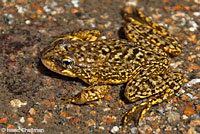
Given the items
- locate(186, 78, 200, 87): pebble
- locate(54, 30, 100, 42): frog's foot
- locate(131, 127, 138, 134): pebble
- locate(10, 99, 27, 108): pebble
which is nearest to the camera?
locate(131, 127, 138, 134): pebble

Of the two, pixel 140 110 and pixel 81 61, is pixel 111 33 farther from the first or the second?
pixel 140 110

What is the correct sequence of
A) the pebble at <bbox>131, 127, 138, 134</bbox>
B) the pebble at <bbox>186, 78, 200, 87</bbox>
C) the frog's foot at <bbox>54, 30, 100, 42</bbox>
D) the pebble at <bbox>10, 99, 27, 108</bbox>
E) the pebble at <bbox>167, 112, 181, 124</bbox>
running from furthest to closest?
the frog's foot at <bbox>54, 30, 100, 42</bbox>, the pebble at <bbox>186, 78, 200, 87</bbox>, the pebble at <bbox>10, 99, 27, 108</bbox>, the pebble at <bbox>167, 112, 181, 124</bbox>, the pebble at <bbox>131, 127, 138, 134</bbox>

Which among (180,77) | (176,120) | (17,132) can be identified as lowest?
(17,132)

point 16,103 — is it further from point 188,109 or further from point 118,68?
point 188,109

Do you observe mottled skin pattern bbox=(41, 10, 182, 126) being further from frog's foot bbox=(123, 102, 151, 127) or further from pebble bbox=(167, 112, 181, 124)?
pebble bbox=(167, 112, 181, 124)

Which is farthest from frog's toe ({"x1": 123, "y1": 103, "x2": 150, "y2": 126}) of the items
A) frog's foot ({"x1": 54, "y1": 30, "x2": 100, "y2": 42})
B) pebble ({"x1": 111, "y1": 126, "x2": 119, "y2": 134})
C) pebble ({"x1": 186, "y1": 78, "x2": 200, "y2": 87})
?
frog's foot ({"x1": 54, "y1": 30, "x2": 100, "y2": 42})

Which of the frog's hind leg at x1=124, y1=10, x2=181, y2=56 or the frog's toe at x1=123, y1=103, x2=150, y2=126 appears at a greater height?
the frog's hind leg at x1=124, y1=10, x2=181, y2=56

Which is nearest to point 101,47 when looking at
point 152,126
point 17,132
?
point 152,126
